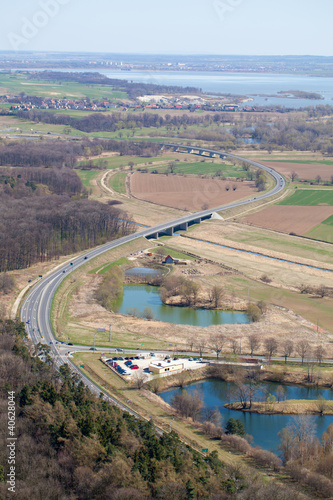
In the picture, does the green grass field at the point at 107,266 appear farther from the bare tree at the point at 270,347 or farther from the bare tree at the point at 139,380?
the bare tree at the point at 139,380

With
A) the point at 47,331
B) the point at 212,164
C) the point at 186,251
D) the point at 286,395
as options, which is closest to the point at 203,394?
the point at 286,395

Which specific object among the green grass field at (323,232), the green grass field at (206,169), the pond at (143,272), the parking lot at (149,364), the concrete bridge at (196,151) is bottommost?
the parking lot at (149,364)

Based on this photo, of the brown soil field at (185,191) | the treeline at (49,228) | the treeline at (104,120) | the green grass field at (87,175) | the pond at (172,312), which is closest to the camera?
the pond at (172,312)

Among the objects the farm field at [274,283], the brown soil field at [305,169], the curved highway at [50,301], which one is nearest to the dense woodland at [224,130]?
the brown soil field at [305,169]

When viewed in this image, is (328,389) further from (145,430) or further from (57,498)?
(57,498)

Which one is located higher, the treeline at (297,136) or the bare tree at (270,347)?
the treeline at (297,136)

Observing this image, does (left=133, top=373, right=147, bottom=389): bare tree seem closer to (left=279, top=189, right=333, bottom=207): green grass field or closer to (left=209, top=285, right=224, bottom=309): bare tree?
(left=209, top=285, right=224, bottom=309): bare tree
